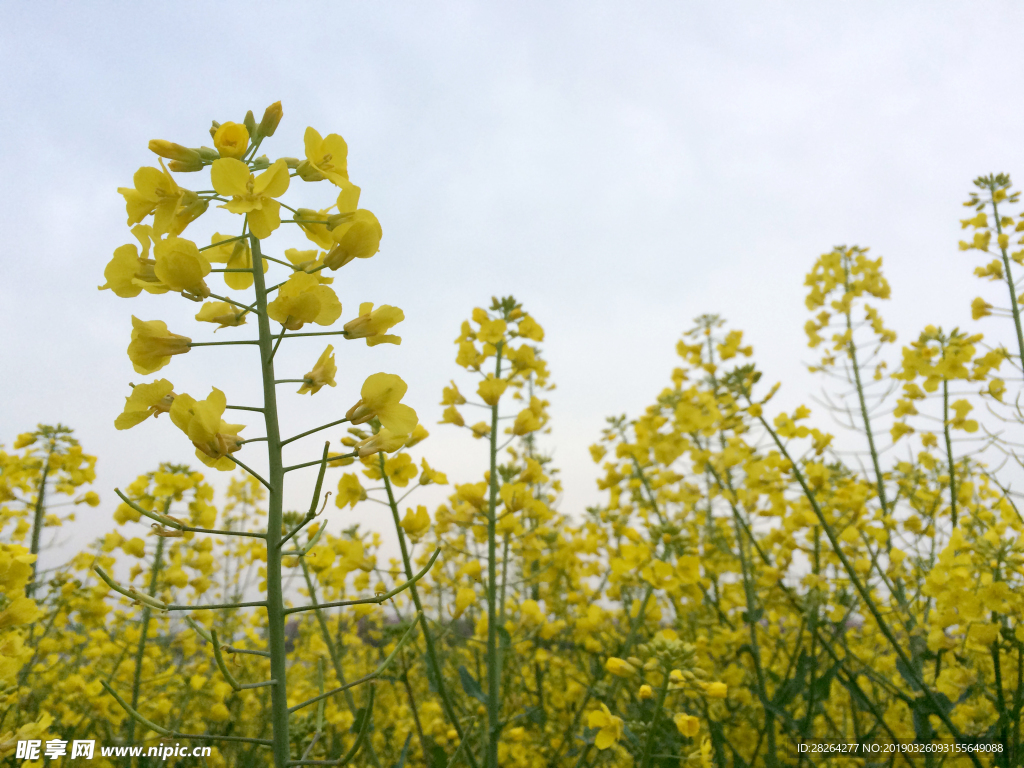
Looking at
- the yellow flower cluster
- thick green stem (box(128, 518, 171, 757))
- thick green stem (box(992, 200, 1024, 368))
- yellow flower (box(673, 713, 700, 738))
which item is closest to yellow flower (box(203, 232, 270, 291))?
the yellow flower cluster

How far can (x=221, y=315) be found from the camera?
1510mm

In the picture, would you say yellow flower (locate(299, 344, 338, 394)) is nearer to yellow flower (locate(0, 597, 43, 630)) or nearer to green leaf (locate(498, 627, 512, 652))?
yellow flower (locate(0, 597, 43, 630))

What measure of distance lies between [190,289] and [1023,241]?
5.54 m

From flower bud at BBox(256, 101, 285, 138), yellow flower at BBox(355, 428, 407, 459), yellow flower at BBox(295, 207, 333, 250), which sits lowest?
yellow flower at BBox(355, 428, 407, 459)

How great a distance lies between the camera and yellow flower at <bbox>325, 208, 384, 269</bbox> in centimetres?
141

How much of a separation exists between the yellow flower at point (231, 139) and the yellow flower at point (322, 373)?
495mm

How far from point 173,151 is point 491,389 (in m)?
1.96

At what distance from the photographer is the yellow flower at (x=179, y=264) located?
127 centimetres

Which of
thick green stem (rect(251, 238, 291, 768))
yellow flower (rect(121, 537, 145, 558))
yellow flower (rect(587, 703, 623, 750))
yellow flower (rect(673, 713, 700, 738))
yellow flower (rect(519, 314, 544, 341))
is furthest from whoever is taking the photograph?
yellow flower (rect(519, 314, 544, 341))

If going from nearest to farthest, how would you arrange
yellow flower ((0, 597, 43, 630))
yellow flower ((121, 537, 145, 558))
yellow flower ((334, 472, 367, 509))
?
yellow flower ((0, 597, 43, 630)) → yellow flower ((334, 472, 367, 509)) → yellow flower ((121, 537, 145, 558))

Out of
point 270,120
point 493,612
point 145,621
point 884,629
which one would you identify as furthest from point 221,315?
point 884,629

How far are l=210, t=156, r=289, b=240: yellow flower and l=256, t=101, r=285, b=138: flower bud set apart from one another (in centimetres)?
24

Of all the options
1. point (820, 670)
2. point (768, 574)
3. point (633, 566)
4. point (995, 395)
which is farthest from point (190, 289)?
point (995, 395)

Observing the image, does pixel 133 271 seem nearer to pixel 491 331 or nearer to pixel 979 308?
pixel 491 331
